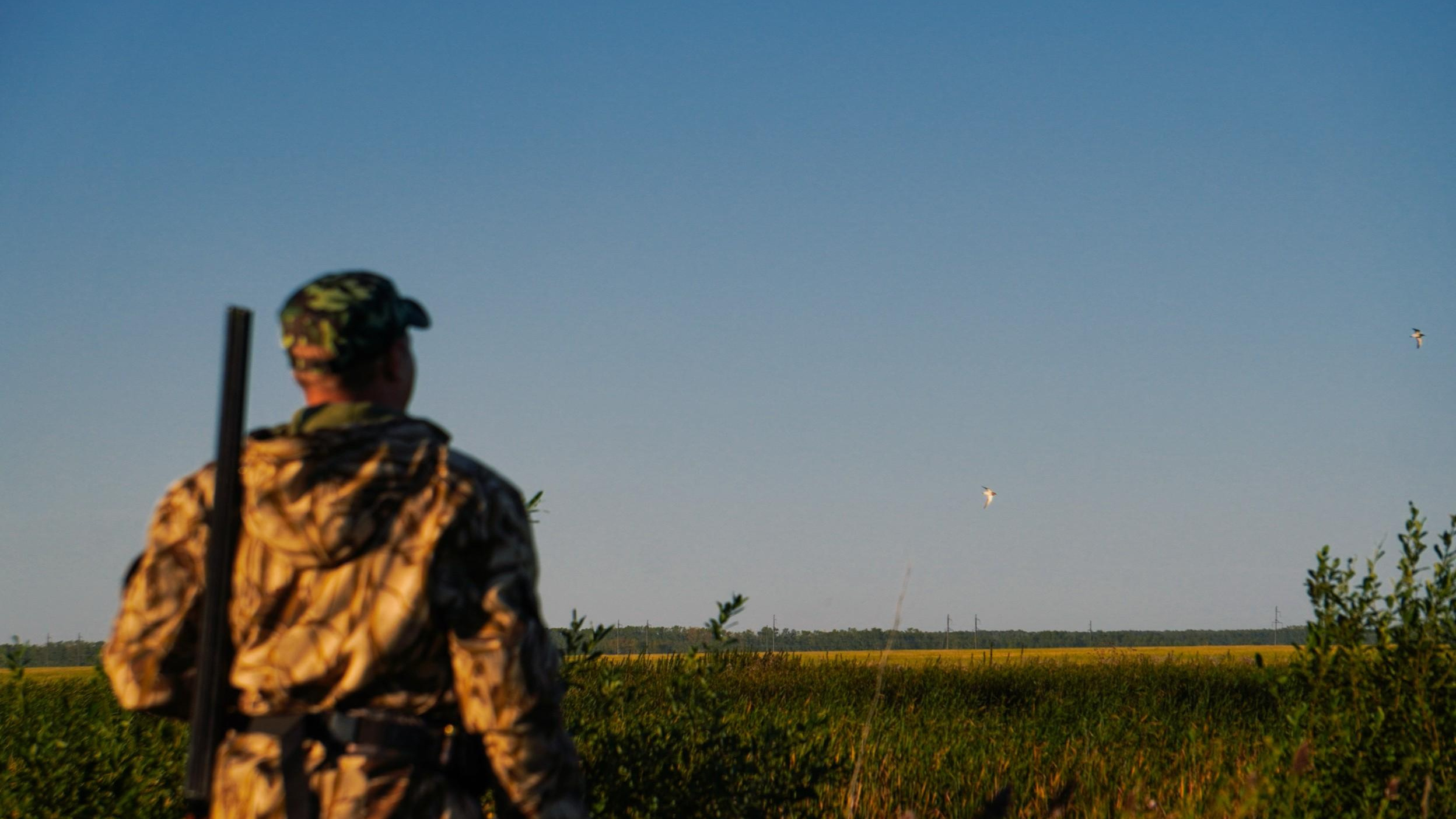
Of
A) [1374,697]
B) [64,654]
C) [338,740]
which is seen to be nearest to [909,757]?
[1374,697]

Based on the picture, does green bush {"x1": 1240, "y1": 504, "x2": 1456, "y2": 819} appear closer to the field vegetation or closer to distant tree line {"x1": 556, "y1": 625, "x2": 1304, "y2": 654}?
the field vegetation

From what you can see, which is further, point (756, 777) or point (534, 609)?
point (756, 777)

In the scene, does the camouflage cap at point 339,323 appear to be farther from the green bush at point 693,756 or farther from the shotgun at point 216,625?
the green bush at point 693,756

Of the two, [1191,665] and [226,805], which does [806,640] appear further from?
[226,805]

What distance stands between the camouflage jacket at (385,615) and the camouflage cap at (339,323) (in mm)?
122

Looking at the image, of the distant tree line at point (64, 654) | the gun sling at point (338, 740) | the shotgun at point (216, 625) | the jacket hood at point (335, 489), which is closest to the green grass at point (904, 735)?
the gun sling at point (338, 740)

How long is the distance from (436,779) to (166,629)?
73cm

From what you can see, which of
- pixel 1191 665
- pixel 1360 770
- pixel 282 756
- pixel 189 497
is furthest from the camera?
pixel 1191 665

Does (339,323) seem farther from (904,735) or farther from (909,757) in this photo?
(904,735)

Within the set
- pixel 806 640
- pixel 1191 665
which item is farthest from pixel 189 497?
pixel 806 640

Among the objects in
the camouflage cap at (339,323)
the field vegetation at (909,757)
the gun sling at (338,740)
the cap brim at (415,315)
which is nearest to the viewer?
the gun sling at (338,740)

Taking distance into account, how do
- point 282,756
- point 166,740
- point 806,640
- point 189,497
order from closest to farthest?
point 282,756 → point 189,497 → point 166,740 → point 806,640

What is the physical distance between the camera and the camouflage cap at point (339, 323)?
268 cm

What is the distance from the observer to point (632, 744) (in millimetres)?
5699
